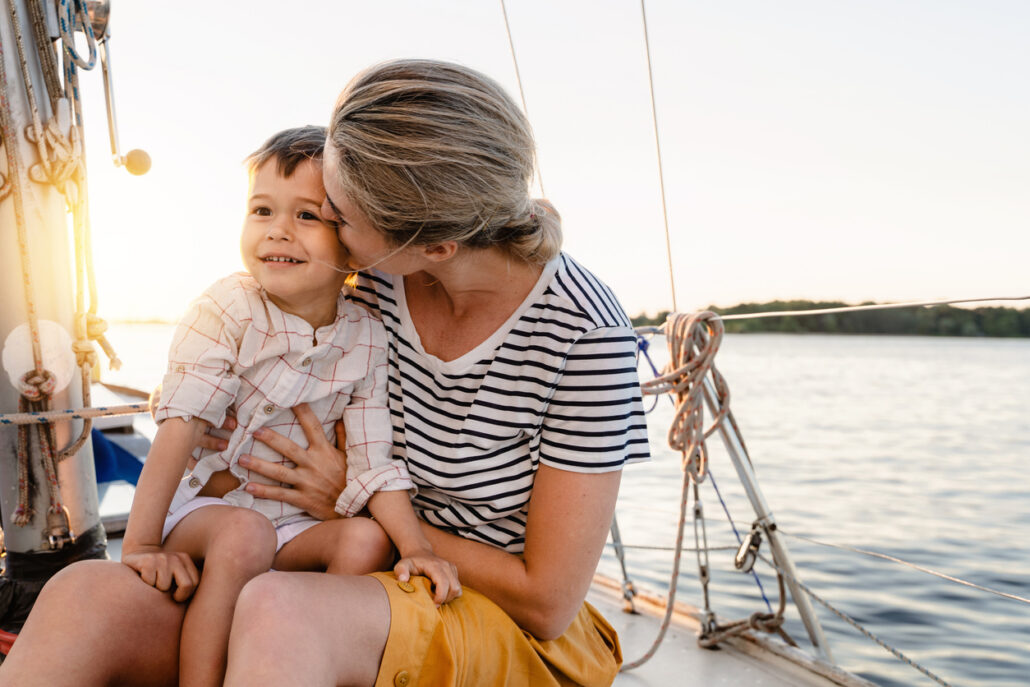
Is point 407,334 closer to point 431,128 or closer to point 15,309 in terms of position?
point 431,128

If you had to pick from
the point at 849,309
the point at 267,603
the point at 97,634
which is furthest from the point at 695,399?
the point at 97,634

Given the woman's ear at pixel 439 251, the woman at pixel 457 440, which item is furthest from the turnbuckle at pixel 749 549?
the woman's ear at pixel 439 251

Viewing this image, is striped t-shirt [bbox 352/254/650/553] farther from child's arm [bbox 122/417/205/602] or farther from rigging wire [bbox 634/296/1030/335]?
rigging wire [bbox 634/296/1030/335]

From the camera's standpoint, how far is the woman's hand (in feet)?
3.79

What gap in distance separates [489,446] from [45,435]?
88 cm

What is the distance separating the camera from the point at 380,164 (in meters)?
0.96

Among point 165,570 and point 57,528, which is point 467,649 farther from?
point 57,528

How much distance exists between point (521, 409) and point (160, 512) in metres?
0.50

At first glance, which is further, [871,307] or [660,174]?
[660,174]

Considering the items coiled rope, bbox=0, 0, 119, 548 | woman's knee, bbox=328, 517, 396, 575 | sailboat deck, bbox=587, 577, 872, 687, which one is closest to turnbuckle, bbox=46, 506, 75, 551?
coiled rope, bbox=0, 0, 119, 548

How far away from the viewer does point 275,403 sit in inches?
45.6

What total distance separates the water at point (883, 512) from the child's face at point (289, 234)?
1.94ft

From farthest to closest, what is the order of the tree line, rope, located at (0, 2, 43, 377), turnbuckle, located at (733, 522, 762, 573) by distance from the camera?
the tree line
turnbuckle, located at (733, 522, 762, 573)
rope, located at (0, 2, 43, 377)

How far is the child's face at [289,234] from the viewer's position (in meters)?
1.12
